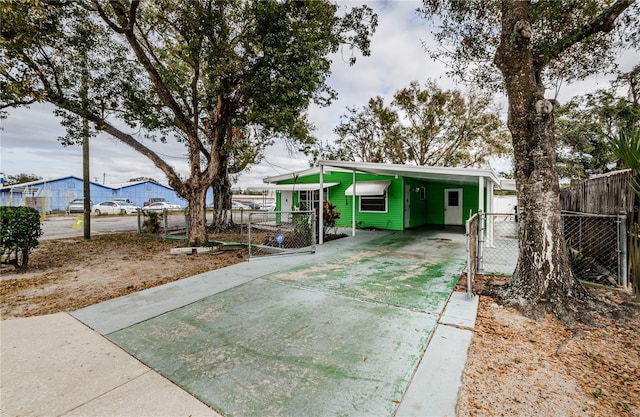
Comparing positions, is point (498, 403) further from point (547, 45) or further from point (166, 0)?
point (166, 0)

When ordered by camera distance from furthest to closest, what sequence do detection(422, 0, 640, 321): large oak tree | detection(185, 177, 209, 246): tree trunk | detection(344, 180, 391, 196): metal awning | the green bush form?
detection(344, 180, 391, 196): metal awning, detection(185, 177, 209, 246): tree trunk, the green bush, detection(422, 0, 640, 321): large oak tree

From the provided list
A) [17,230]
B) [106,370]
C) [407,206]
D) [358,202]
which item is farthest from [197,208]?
[407,206]

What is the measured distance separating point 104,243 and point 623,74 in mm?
25790

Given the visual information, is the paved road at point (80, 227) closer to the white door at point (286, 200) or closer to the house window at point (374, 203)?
the white door at point (286, 200)

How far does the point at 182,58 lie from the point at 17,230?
5.84m

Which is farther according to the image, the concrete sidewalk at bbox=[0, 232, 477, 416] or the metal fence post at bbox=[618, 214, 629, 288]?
Answer: the metal fence post at bbox=[618, 214, 629, 288]

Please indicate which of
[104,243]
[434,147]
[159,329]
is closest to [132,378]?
[159,329]

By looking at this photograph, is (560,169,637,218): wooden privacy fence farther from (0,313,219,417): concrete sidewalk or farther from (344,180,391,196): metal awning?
(344,180,391,196): metal awning

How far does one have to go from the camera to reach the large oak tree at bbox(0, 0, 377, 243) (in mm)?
6516

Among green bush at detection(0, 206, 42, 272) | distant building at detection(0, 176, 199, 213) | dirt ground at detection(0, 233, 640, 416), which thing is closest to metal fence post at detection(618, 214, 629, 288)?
dirt ground at detection(0, 233, 640, 416)

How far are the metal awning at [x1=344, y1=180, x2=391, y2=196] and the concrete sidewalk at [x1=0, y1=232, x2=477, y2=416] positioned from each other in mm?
7926

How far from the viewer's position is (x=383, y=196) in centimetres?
1239

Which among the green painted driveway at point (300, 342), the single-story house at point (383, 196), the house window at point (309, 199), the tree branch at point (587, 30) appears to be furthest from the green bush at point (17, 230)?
the house window at point (309, 199)

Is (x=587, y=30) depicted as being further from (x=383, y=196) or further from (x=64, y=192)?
(x=64, y=192)
